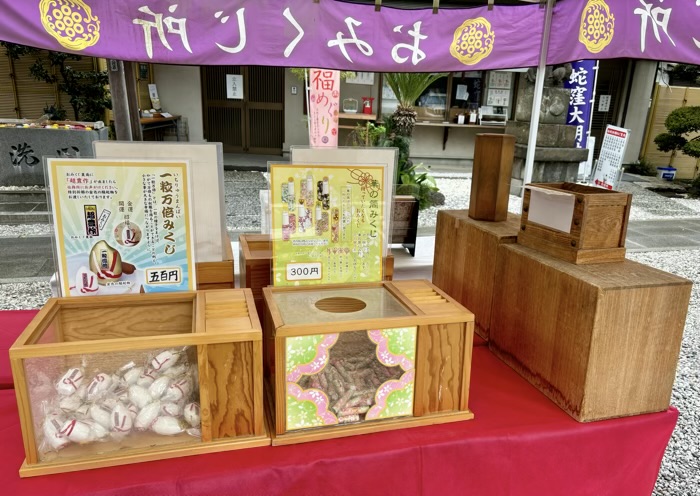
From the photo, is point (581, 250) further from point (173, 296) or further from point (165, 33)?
point (165, 33)

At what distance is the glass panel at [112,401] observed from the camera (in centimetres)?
111

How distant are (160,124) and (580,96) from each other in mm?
8266

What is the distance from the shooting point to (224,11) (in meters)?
2.06

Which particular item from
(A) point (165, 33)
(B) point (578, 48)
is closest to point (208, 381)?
(A) point (165, 33)

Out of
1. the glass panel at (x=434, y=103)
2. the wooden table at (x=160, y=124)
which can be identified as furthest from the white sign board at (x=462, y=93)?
the wooden table at (x=160, y=124)

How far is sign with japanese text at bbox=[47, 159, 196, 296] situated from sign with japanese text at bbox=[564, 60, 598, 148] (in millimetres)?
8815

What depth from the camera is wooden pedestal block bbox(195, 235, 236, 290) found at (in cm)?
172

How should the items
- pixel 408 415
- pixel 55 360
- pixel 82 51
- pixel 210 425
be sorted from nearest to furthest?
pixel 55 360 < pixel 210 425 < pixel 408 415 < pixel 82 51

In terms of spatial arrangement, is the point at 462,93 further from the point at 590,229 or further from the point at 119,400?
the point at 119,400

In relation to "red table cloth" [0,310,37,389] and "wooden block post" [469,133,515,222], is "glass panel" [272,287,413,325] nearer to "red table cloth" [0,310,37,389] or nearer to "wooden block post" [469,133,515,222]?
"wooden block post" [469,133,515,222]

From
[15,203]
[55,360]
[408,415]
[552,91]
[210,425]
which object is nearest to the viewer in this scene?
[55,360]

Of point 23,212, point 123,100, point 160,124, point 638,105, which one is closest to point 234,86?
point 160,124

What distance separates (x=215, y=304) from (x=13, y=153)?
7.92 metres

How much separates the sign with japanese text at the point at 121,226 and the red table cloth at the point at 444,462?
0.45 meters
